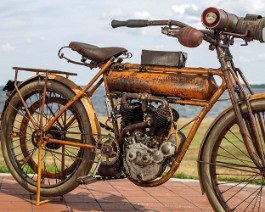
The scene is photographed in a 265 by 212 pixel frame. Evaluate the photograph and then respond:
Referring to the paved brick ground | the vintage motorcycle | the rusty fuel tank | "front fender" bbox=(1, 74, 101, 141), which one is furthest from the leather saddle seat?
the paved brick ground

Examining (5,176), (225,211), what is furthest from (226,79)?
(5,176)

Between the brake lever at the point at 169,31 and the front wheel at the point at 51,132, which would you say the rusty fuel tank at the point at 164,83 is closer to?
the brake lever at the point at 169,31

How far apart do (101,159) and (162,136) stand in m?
0.64

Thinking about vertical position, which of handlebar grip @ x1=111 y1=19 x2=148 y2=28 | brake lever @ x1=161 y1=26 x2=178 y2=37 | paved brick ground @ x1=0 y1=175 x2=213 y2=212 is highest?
handlebar grip @ x1=111 y1=19 x2=148 y2=28

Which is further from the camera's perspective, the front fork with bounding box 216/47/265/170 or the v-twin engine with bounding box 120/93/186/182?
the v-twin engine with bounding box 120/93/186/182

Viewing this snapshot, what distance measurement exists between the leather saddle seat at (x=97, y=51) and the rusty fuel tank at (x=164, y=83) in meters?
0.16

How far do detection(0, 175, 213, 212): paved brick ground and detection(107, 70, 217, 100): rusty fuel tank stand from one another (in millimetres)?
1308

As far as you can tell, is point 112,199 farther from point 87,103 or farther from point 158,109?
point 158,109

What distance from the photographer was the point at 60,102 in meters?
5.77

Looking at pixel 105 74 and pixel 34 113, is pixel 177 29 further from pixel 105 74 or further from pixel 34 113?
pixel 34 113

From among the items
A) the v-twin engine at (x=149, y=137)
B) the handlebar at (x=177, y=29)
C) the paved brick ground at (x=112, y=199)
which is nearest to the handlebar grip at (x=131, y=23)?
the handlebar at (x=177, y=29)

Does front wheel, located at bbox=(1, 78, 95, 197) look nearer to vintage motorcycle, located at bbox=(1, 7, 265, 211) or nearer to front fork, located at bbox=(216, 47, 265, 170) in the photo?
vintage motorcycle, located at bbox=(1, 7, 265, 211)

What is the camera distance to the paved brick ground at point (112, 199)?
18.5 ft

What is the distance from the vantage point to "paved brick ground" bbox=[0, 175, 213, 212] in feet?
18.5
